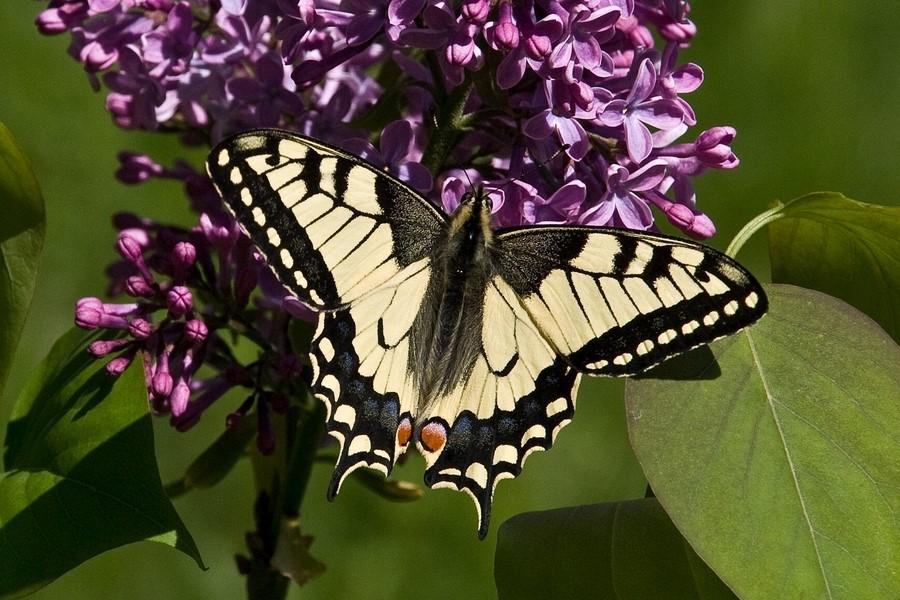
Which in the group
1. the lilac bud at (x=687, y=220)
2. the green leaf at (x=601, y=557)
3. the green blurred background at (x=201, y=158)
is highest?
the lilac bud at (x=687, y=220)

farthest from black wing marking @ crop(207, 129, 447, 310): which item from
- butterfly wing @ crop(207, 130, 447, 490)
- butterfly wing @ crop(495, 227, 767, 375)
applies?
butterfly wing @ crop(495, 227, 767, 375)

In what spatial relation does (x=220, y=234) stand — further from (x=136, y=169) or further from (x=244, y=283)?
(x=136, y=169)

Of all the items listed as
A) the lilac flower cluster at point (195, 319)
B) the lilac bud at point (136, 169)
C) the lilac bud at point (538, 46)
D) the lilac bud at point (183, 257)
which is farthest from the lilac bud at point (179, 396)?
the lilac bud at point (538, 46)

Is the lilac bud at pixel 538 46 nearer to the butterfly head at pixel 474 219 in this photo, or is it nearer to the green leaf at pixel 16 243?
the butterfly head at pixel 474 219

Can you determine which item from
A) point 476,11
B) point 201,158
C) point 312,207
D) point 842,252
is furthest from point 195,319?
point 201,158

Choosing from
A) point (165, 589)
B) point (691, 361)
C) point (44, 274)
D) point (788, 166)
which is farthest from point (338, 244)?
point (788, 166)

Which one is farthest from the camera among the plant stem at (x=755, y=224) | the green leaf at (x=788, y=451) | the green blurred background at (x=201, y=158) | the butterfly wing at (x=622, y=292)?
the green blurred background at (x=201, y=158)
